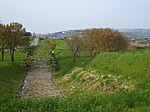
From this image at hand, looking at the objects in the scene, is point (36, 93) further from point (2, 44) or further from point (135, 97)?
point (2, 44)

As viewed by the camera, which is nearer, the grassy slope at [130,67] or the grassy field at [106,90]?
the grassy field at [106,90]

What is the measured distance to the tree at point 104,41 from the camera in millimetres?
58719

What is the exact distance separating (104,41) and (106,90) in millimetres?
35921

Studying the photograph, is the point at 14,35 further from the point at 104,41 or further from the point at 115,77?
the point at 115,77

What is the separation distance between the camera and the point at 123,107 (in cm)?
1393

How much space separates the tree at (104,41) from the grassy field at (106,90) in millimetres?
19755

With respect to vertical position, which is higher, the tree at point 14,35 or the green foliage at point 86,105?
the tree at point 14,35

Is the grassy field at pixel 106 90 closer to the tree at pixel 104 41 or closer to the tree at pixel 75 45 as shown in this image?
the tree at pixel 75 45

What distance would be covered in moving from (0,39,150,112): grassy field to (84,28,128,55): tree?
64.8 ft

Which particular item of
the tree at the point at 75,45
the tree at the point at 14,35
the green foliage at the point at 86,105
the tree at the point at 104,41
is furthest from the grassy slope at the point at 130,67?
the tree at the point at 104,41

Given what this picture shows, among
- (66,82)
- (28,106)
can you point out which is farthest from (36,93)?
(28,106)

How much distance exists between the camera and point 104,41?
59.0m

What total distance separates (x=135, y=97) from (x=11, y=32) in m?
39.8

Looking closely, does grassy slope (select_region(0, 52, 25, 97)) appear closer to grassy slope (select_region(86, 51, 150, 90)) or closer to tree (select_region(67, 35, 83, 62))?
grassy slope (select_region(86, 51, 150, 90))
